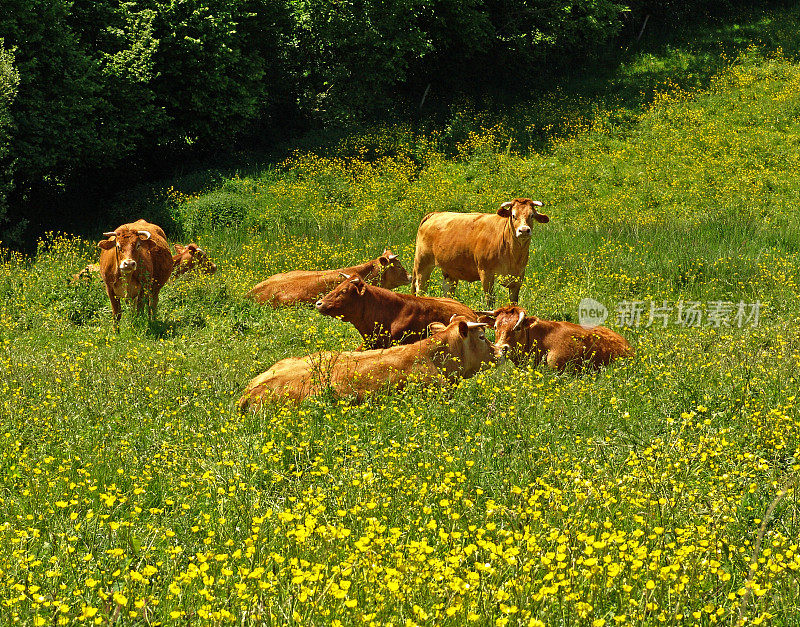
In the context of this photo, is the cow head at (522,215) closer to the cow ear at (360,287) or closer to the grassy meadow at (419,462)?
the grassy meadow at (419,462)

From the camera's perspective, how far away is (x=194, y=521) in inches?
176

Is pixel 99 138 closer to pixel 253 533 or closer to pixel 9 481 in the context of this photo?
pixel 9 481

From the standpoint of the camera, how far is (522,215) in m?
11.0

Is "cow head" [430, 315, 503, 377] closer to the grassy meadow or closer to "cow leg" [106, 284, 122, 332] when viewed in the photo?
the grassy meadow

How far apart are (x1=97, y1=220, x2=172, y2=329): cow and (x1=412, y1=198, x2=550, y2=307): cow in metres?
4.34

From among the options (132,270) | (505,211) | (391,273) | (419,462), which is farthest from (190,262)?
(419,462)

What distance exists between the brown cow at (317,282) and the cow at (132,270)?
1541mm

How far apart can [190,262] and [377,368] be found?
8.05m

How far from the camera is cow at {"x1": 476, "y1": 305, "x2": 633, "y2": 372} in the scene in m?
8.36

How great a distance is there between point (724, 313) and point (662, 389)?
4248 millimetres

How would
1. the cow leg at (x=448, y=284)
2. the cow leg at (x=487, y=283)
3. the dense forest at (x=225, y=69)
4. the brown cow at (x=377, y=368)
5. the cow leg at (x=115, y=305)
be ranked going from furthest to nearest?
the dense forest at (x=225, y=69) → the cow leg at (x=448, y=284) → the cow leg at (x=487, y=283) → the cow leg at (x=115, y=305) → the brown cow at (x=377, y=368)

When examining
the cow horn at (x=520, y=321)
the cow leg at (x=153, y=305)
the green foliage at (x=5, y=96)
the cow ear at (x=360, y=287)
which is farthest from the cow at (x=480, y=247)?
the green foliage at (x=5, y=96)

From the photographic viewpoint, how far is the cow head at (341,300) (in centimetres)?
898

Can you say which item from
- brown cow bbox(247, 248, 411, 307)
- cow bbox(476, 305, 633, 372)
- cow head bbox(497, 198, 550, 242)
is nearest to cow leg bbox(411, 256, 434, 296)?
brown cow bbox(247, 248, 411, 307)
